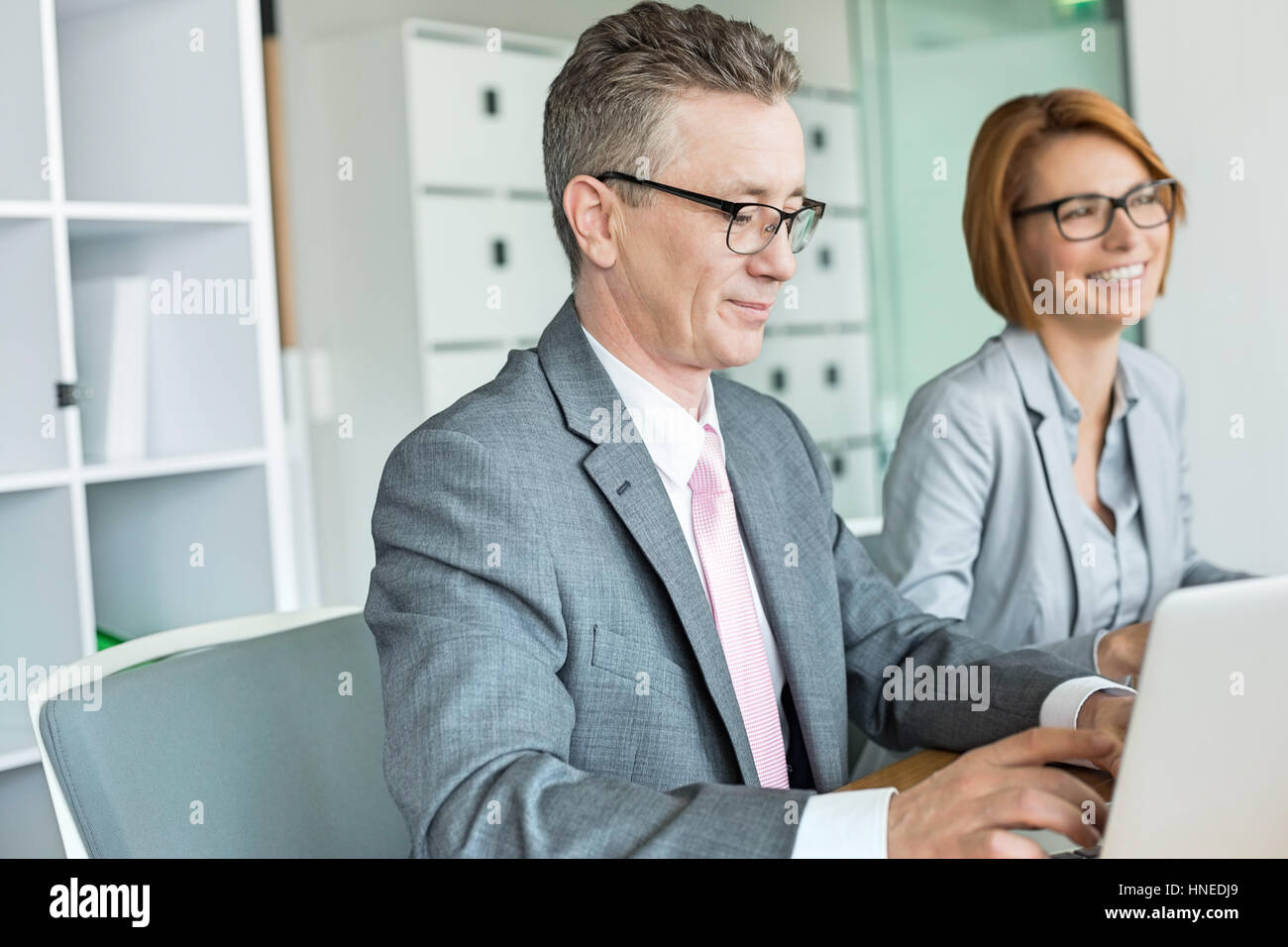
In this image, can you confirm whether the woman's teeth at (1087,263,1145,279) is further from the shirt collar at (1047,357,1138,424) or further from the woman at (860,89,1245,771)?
the shirt collar at (1047,357,1138,424)

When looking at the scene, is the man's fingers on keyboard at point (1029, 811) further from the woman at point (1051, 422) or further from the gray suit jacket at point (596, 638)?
the woman at point (1051, 422)

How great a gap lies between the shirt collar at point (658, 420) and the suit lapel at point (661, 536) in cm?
8

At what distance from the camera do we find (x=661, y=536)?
51.7 inches

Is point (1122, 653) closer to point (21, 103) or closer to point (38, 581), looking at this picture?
point (38, 581)

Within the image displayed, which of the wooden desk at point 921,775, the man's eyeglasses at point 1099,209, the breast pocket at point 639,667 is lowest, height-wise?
the wooden desk at point 921,775

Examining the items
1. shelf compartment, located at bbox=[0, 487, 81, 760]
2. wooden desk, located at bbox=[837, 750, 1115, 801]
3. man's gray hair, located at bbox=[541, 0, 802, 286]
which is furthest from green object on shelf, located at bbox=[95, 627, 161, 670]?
wooden desk, located at bbox=[837, 750, 1115, 801]

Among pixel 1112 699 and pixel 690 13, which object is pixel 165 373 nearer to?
pixel 690 13

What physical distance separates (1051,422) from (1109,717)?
2.88 ft

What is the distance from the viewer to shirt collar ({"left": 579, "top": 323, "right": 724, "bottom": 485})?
1.43m

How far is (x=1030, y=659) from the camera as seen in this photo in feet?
4.67

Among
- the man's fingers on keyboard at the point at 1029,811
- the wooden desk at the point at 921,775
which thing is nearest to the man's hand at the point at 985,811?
the man's fingers on keyboard at the point at 1029,811

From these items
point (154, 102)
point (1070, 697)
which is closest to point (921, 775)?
point (1070, 697)

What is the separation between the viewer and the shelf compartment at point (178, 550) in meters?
2.24

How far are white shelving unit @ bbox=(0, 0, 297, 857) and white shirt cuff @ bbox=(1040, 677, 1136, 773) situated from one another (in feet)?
4.30
